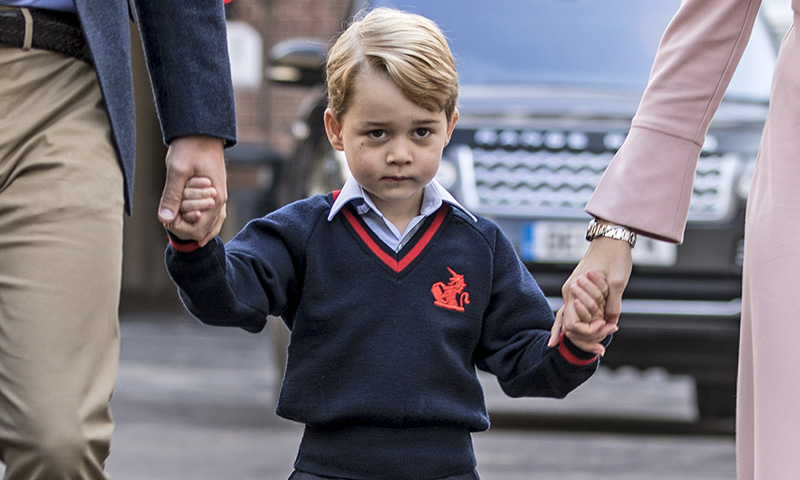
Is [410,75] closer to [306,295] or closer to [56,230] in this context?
[306,295]

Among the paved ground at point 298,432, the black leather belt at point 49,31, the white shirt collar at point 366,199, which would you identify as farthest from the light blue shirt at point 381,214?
the paved ground at point 298,432

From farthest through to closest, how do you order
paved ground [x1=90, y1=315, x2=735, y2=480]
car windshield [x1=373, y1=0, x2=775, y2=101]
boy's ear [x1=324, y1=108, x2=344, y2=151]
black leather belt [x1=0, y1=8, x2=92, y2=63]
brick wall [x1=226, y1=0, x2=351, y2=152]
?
brick wall [x1=226, y1=0, x2=351, y2=152] → car windshield [x1=373, y1=0, x2=775, y2=101] → paved ground [x1=90, y1=315, x2=735, y2=480] → boy's ear [x1=324, y1=108, x2=344, y2=151] → black leather belt [x1=0, y1=8, x2=92, y2=63]

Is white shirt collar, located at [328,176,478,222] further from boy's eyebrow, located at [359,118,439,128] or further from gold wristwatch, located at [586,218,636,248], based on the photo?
gold wristwatch, located at [586,218,636,248]

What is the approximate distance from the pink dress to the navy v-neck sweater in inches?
10.8

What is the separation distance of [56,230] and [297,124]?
472 centimetres

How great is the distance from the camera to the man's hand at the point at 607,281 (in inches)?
103

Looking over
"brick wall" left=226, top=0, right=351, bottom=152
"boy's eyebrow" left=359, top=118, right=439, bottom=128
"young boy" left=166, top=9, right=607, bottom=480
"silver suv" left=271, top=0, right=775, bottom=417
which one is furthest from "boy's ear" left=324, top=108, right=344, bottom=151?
"brick wall" left=226, top=0, right=351, bottom=152

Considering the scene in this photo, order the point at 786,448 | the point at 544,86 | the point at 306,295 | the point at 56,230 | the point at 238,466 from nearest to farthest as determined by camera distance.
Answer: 1. the point at 786,448
2. the point at 56,230
3. the point at 306,295
4. the point at 238,466
5. the point at 544,86

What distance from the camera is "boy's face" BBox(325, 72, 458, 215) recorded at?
2.73 meters

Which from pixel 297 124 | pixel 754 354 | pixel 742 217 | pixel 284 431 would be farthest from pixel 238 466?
pixel 754 354

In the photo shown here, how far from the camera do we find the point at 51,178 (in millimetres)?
2588

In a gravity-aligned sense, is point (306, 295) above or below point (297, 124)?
above

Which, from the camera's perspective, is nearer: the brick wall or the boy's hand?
the boy's hand

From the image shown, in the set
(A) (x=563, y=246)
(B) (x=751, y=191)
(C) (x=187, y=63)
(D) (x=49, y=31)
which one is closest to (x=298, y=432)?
(A) (x=563, y=246)
